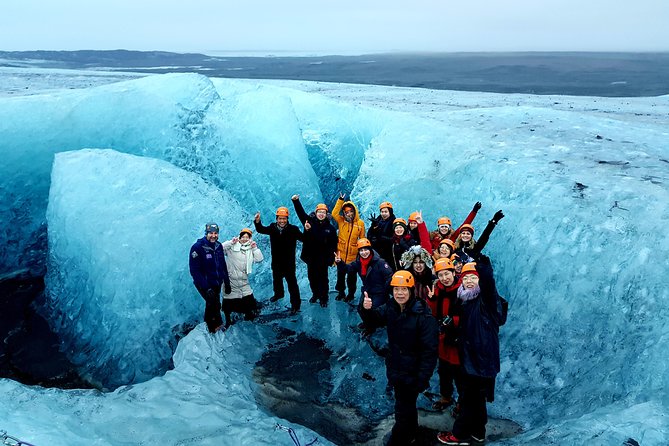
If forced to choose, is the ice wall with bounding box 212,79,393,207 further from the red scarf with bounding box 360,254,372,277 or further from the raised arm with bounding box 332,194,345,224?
the red scarf with bounding box 360,254,372,277

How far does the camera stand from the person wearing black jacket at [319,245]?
6484 millimetres

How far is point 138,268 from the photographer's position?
7.55 m

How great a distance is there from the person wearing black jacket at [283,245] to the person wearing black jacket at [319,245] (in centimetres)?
17

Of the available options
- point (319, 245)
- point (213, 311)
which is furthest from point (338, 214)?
point (213, 311)

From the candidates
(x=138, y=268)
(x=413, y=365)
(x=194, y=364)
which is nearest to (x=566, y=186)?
(x=413, y=365)

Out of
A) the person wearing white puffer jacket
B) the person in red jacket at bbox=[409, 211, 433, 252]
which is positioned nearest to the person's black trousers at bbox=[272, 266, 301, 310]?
the person wearing white puffer jacket

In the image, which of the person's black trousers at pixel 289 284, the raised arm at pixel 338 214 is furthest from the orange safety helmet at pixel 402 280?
the person's black trousers at pixel 289 284

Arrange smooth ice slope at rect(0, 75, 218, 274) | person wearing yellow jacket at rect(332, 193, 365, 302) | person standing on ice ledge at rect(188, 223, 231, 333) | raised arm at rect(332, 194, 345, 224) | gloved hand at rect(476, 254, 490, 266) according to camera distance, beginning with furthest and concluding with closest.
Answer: smooth ice slope at rect(0, 75, 218, 274)
raised arm at rect(332, 194, 345, 224)
person wearing yellow jacket at rect(332, 193, 365, 302)
person standing on ice ledge at rect(188, 223, 231, 333)
gloved hand at rect(476, 254, 490, 266)

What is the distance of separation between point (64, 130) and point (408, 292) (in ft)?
28.4

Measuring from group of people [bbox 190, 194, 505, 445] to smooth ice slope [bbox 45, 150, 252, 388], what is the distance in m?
1.58

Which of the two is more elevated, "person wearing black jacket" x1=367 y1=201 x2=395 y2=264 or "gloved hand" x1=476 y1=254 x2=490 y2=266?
"gloved hand" x1=476 y1=254 x2=490 y2=266

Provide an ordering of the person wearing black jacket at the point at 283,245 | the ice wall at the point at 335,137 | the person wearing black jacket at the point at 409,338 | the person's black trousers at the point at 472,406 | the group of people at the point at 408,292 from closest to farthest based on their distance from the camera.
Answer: the person wearing black jacket at the point at 409,338 < the group of people at the point at 408,292 < the person's black trousers at the point at 472,406 < the person wearing black jacket at the point at 283,245 < the ice wall at the point at 335,137

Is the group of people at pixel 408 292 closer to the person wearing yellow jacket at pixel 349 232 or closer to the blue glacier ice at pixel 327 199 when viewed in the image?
the person wearing yellow jacket at pixel 349 232

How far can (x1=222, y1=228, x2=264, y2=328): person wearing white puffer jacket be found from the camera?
6191mm
